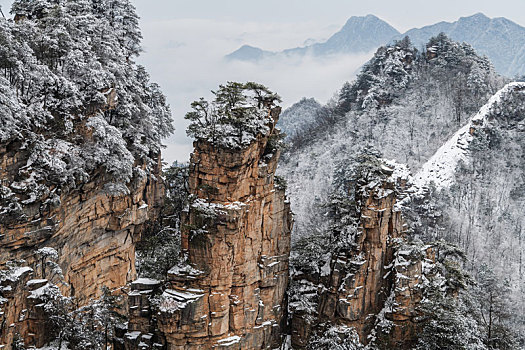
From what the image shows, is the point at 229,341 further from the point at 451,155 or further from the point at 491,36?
the point at 491,36

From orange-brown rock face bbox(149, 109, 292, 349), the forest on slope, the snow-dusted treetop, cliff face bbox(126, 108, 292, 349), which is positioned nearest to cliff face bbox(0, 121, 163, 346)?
the snow-dusted treetop

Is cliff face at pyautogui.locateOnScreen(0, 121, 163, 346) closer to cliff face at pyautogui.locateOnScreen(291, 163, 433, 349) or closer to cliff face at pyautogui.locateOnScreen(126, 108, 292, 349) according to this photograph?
cliff face at pyautogui.locateOnScreen(126, 108, 292, 349)

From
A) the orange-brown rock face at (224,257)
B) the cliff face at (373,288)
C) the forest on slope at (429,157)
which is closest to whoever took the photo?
the orange-brown rock face at (224,257)

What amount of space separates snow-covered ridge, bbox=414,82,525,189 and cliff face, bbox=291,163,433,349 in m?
23.8

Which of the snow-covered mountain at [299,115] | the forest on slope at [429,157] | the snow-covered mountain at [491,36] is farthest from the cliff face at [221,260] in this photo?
the snow-covered mountain at [491,36]

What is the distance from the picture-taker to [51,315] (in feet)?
72.8

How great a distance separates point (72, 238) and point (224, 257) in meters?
8.49

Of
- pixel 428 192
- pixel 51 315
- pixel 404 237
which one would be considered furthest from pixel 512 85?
pixel 51 315

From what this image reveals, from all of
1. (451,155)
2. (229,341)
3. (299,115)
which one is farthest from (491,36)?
(229,341)

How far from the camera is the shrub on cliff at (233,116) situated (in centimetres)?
2522

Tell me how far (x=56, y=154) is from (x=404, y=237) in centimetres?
2082

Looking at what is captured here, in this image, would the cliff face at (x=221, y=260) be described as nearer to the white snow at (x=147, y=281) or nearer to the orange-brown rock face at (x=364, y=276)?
the white snow at (x=147, y=281)

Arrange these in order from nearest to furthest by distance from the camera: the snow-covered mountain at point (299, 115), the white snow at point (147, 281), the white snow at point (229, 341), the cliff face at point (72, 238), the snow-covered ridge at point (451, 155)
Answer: the cliff face at point (72, 238)
the white snow at point (229, 341)
the white snow at point (147, 281)
the snow-covered ridge at point (451, 155)
the snow-covered mountain at point (299, 115)

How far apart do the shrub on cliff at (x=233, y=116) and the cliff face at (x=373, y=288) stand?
7.94m
